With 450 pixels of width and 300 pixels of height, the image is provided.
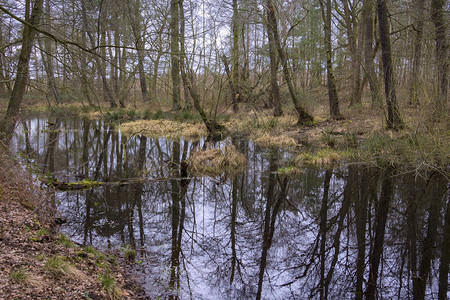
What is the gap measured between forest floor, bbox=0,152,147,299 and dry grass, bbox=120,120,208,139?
35.1ft

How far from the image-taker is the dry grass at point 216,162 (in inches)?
366

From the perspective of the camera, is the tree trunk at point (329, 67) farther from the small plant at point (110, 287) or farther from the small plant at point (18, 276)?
the small plant at point (18, 276)

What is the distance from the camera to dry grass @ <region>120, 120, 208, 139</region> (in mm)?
15892

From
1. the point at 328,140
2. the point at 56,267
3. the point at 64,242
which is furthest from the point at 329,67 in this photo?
the point at 56,267

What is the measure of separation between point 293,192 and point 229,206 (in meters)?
1.61

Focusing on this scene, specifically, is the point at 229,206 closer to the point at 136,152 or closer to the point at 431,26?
the point at 136,152

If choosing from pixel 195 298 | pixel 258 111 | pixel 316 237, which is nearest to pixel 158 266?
pixel 195 298

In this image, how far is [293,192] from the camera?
7.66 m

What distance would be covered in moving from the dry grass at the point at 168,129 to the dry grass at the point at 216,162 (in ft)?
19.7

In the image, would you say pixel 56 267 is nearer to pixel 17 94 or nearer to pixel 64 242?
pixel 64 242

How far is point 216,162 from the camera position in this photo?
374 inches

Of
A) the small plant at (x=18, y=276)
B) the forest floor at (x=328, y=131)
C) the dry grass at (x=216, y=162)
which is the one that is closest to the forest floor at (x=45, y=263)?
the small plant at (x=18, y=276)

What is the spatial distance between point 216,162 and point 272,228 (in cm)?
405

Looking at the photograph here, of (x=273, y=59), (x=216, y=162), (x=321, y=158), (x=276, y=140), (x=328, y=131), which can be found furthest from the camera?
(x=273, y=59)
